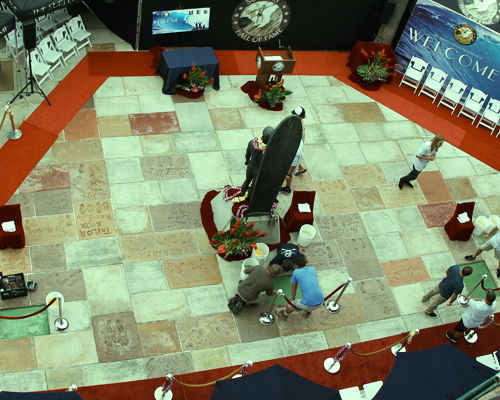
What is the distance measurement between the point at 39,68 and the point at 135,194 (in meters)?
3.88

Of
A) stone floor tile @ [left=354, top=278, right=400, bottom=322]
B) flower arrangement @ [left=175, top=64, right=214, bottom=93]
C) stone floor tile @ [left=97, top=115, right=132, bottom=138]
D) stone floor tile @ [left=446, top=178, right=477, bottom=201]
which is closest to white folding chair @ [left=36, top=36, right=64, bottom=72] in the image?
stone floor tile @ [left=97, top=115, right=132, bottom=138]

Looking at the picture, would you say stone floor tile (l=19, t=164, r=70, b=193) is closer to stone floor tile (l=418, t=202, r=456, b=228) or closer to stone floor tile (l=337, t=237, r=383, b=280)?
stone floor tile (l=337, t=237, r=383, b=280)

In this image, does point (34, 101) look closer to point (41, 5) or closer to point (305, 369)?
point (41, 5)

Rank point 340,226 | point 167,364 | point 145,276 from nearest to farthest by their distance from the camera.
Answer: point 167,364 < point 145,276 < point 340,226

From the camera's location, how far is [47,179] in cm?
1230

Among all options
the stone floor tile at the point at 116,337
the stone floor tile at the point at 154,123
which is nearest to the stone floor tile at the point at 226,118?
the stone floor tile at the point at 154,123

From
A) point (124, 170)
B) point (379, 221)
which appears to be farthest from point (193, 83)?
point (379, 221)

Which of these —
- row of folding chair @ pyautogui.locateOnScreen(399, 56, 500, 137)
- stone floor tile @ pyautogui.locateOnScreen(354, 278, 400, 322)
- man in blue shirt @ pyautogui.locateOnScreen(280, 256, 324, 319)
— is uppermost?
row of folding chair @ pyautogui.locateOnScreen(399, 56, 500, 137)

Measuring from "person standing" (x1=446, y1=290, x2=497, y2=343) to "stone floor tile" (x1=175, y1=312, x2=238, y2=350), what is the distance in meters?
3.93

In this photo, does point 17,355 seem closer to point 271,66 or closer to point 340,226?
point 340,226

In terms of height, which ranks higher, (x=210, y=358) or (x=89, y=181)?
(x=89, y=181)

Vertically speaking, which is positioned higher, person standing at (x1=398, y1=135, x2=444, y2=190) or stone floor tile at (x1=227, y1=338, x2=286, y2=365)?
person standing at (x1=398, y1=135, x2=444, y2=190)

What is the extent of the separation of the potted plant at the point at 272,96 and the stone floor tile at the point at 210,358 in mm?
6256

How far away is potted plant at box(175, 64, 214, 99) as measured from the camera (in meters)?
14.2
